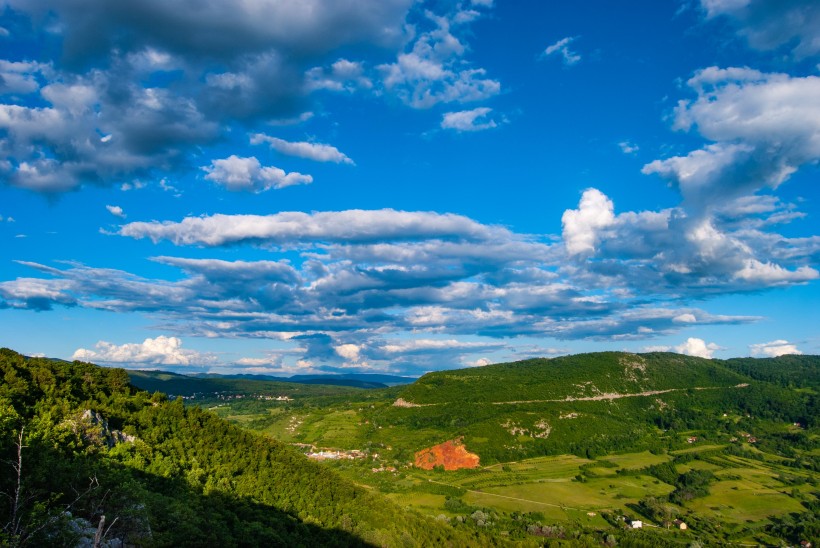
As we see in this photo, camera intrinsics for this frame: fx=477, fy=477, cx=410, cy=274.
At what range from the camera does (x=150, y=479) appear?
53.0m

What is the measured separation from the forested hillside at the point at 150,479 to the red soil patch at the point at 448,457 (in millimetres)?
105235

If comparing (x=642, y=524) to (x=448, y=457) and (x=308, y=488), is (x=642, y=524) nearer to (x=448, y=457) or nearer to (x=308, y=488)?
(x=448, y=457)

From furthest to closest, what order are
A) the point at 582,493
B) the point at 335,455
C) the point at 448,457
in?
1. the point at 335,455
2. the point at 448,457
3. the point at 582,493

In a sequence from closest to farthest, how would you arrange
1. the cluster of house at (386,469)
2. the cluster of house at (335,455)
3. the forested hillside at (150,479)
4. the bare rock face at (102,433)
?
the forested hillside at (150,479) → the bare rock face at (102,433) → the cluster of house at (386,469) → the cluster of house at (335,455)

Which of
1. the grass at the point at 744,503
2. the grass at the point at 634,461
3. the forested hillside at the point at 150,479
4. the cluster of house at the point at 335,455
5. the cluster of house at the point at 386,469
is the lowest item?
the grass at the point at 744,503

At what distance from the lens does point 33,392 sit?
60.4 meters

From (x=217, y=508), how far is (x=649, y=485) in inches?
6221

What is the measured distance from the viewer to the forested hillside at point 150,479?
33719mm

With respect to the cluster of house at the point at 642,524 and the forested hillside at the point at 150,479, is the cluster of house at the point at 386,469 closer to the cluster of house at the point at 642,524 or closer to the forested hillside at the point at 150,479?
the cluster of house at the point at 642,524

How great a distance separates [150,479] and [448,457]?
155 metres

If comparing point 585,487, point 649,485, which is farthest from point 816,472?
point 585,487

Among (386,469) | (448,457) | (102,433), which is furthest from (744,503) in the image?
(102,433)

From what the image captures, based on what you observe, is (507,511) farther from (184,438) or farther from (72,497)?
(72,497)

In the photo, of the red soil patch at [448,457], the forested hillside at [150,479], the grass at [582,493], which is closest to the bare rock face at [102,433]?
the forested hillside at [150,479]
